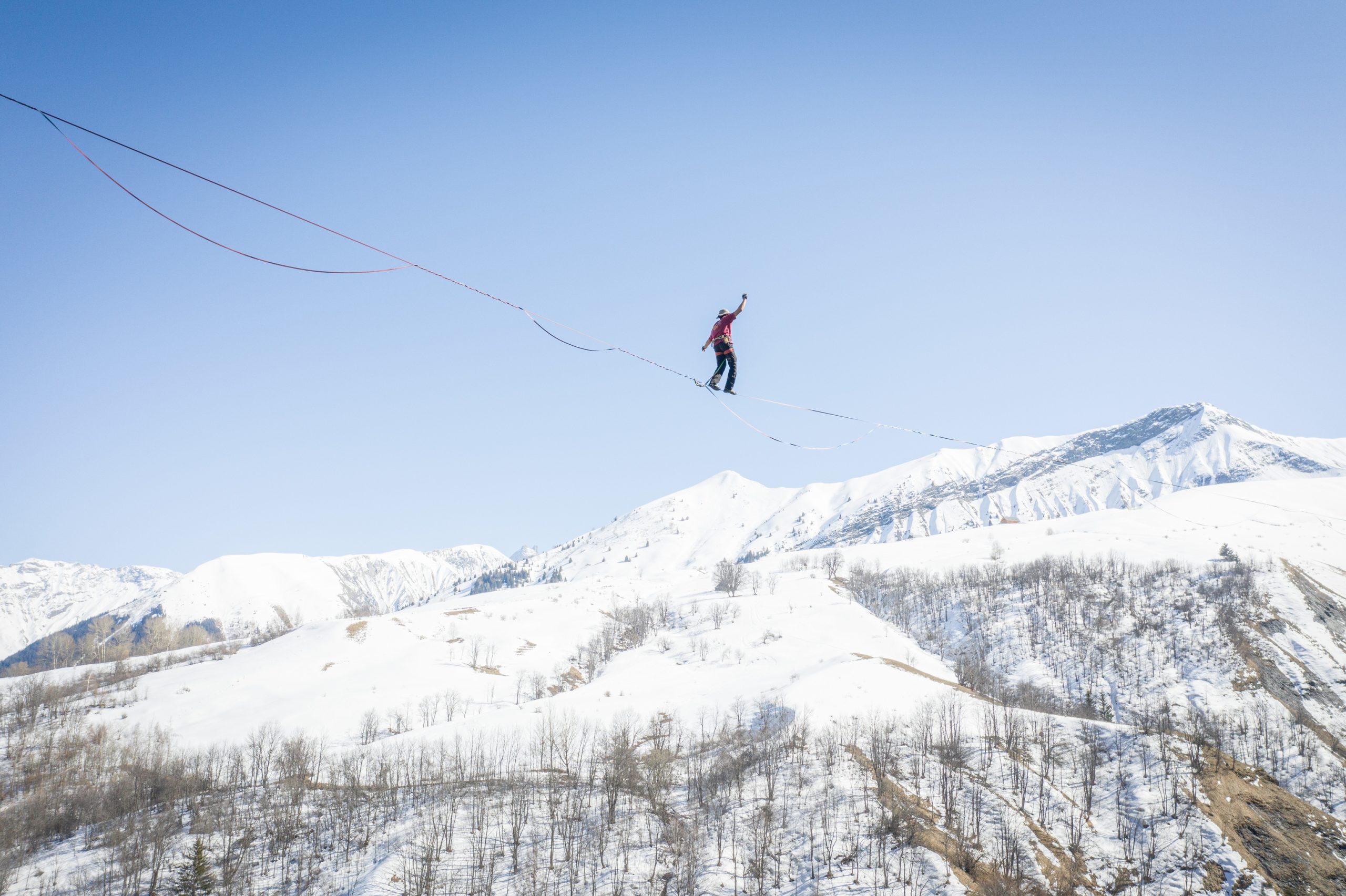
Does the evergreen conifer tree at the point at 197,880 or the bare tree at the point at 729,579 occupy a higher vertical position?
the bare tree at the point at 729,579

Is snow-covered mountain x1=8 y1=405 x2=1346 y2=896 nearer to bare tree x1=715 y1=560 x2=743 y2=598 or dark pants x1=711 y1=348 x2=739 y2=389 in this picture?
bare tree x1=715 y1=560 x2=743 y2=598

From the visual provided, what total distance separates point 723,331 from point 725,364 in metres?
1.14

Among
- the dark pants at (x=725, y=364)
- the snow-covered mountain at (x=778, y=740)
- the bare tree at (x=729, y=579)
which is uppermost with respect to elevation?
the dark pants at (x=725, y=364)

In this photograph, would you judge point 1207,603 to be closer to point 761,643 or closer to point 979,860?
point 761,643

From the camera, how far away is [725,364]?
21047mm

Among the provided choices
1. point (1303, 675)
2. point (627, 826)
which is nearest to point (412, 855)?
point (627, 826)

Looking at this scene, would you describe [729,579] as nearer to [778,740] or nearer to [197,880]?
[778,740]

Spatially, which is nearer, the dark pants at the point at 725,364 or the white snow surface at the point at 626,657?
the dark pants at the point at 725,364

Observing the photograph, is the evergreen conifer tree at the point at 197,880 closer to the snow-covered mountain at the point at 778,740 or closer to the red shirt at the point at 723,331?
the snow-covered mountain at the point at 778,740

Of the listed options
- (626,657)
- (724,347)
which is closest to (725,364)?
(724,347)

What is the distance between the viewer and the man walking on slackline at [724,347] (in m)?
20.6

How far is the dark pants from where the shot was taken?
20922 millimetres

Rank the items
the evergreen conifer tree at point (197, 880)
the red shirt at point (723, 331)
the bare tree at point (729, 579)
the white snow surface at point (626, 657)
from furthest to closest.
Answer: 1. the bare tree at point (729, 579)
2. the white snow surface at point (626, 657)
3. the evergreen conifer tree at point (197, 880)
4. the red shirt at point (723, 331)

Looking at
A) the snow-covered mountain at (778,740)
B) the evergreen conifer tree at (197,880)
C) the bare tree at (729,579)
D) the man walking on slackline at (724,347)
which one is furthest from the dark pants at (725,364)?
the bare tree at (729,579)
